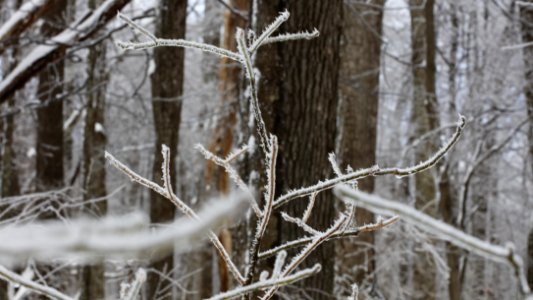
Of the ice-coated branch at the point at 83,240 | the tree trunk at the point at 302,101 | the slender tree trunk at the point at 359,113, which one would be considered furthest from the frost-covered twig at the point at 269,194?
the slender tree trunk at the point at 359,113

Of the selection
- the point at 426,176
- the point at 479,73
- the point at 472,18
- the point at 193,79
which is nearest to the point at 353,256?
the point at 426,176

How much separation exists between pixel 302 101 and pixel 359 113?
4.65m

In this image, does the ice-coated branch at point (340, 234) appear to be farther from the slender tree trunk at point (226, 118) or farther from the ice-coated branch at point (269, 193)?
the slender tree trunk at point (226, 118)

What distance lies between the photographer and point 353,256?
7285 mm

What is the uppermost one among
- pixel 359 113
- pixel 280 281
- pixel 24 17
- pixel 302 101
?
pixel 24 17

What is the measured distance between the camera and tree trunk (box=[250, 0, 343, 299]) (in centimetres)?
302

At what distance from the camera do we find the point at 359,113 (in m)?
7.61

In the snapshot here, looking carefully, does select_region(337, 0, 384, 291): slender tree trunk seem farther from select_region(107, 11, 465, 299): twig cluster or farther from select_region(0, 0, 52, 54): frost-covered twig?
select_region(107, 11, 465, 299): twig cluster

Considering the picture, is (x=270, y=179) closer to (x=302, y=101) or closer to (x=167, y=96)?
(x=302, y=101)

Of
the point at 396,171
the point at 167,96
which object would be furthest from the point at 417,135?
the point at 396,171

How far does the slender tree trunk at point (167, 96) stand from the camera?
20.7ft

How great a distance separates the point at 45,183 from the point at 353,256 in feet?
15.7

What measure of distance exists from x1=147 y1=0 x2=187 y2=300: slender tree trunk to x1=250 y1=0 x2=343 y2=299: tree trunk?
3.34 m

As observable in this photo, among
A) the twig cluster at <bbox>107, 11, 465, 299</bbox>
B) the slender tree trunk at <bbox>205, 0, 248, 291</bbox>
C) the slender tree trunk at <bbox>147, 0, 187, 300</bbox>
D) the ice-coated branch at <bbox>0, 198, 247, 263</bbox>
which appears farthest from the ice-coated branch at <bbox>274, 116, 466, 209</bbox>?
the slender tree trunk at <bbox>205, 0, 248, 291</bbox>
